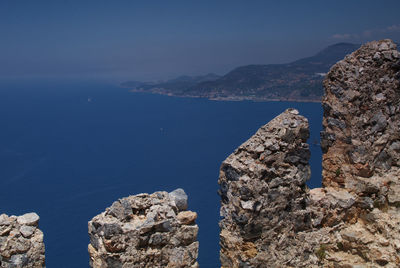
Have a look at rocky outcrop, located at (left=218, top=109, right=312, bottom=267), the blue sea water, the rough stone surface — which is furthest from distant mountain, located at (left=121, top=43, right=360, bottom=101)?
rocky outcrop, located at (left=218, top=109, right=312, bottom=267)

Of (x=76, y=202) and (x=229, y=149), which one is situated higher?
(x=229, y=149)

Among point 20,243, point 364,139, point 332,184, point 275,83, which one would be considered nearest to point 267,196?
point 332,184

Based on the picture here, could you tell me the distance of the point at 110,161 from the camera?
70.9 m

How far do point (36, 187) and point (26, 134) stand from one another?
148ft

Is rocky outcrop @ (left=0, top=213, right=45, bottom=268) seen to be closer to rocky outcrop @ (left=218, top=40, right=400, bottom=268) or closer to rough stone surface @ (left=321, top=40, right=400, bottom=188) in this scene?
rocky outcrop @ (left=218, top=40, right=400, bottom=268)

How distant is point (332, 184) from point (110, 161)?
2625 inches

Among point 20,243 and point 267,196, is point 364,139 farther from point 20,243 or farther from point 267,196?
point 20,243

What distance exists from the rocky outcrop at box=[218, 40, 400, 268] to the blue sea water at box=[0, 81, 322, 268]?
84.4 feet

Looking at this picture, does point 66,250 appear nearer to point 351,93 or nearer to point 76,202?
point 76,202

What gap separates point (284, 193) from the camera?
6496 millimetres

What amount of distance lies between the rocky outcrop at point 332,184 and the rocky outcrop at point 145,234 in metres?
0.87

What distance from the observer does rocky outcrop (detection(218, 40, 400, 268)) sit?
6344 millimetres

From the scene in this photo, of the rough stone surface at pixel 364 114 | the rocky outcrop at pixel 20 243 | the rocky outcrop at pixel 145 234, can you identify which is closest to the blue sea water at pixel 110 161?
the rough stone surface at pixel 364 114

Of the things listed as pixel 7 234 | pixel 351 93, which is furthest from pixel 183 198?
pixel 351 93
